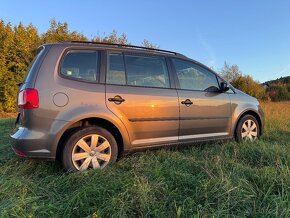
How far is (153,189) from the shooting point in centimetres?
301

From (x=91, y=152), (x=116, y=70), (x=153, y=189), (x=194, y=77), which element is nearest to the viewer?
(x=153, y=189)

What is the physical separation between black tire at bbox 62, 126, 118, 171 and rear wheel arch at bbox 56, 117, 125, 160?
0.06 meters

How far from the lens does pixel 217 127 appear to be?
207 inches

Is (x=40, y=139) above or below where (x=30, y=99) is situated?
below

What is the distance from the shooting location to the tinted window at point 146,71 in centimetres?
445

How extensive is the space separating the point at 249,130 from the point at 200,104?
1415 mm

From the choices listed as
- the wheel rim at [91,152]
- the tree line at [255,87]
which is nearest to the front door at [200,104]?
the wheel rim at [91,152]

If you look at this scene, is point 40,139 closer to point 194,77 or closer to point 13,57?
point 194,77

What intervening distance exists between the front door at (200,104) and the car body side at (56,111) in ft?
3.70

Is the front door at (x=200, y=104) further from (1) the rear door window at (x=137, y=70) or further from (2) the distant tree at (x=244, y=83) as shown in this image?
A: (2) the distant tree at (x=244, y=83)

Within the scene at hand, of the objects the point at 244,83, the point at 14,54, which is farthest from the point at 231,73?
the point at 14,54

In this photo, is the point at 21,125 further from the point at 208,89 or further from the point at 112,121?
the point at 208,89

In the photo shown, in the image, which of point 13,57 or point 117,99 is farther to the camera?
point 13,57

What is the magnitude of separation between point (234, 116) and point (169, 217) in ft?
10.9
